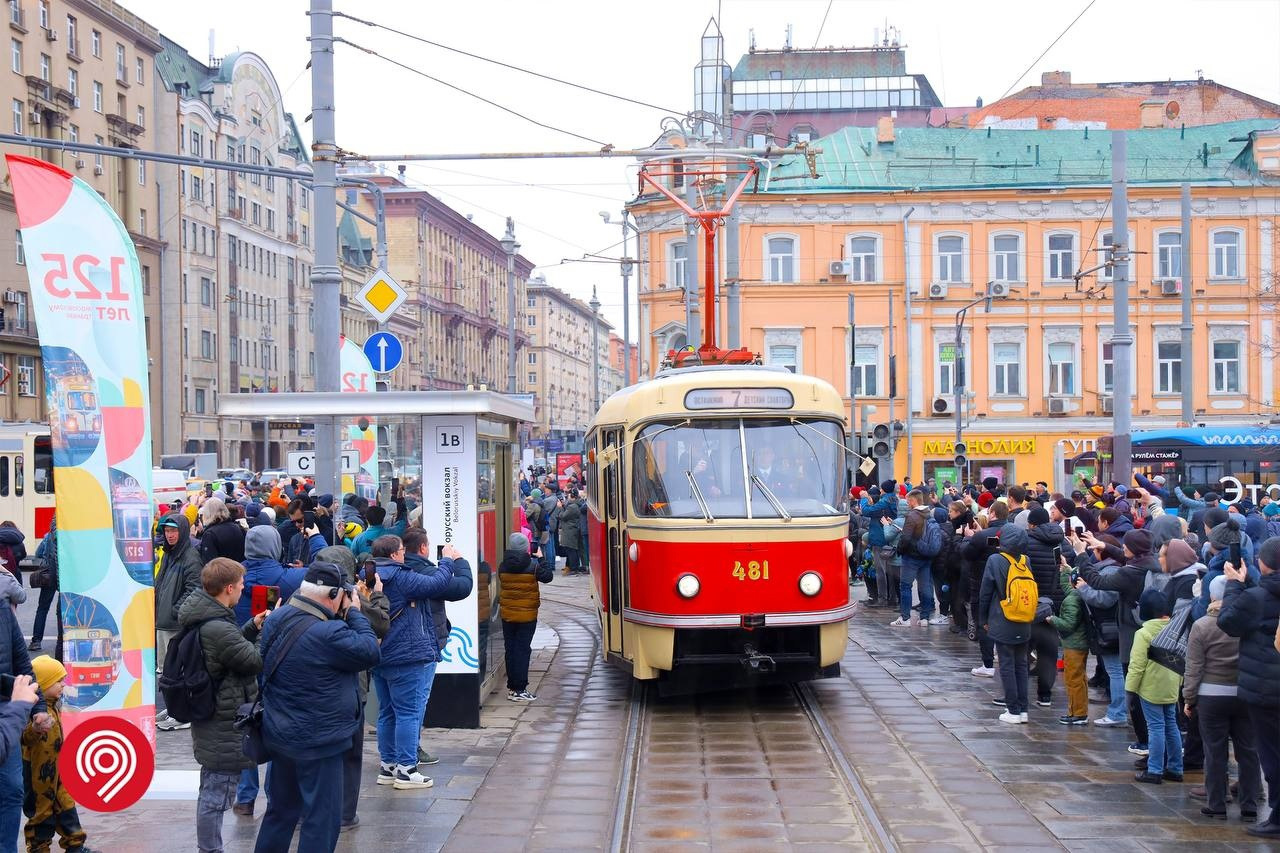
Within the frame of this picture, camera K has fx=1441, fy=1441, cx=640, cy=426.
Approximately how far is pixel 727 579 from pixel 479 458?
2.39 metres

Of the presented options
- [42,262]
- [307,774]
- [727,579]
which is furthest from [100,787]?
[727,579]

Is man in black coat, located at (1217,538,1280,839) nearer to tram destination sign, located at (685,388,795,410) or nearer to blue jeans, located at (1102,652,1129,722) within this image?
blue jeans, located at (1102,652,1129,722)

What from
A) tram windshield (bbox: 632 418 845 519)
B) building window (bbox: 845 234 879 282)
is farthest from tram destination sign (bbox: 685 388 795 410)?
building window (bbox: 845 234 879 282)

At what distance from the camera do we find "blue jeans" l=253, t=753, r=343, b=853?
6.88 metres

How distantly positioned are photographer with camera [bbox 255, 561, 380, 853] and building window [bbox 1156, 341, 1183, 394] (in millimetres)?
44893

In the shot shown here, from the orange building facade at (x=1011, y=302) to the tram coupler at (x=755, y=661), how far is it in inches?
1382

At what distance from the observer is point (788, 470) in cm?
1290

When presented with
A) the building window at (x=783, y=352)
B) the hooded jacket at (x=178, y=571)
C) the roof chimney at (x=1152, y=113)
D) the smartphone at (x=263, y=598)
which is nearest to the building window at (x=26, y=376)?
the building window at (x=783, y=352)

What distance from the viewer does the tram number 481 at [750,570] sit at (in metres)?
12.4

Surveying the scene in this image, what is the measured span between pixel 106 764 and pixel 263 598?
7.46ft

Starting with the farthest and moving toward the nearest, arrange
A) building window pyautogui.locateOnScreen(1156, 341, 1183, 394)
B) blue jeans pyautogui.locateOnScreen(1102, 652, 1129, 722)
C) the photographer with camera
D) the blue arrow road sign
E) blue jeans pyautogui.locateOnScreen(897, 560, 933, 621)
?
building window pyautogui.locateOnScreen(1156, 341, 1183, 394)
blue jeans pyautogui.locateOnScreen(897, 560, 933, 621)
the blue arrow road sign
blue jeans pyautogui.locateOnScreen(1102, 652, 1129, 722)
the photographer with camera

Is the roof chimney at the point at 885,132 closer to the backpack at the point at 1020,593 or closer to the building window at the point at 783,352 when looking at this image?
the building window at the point at 783,352

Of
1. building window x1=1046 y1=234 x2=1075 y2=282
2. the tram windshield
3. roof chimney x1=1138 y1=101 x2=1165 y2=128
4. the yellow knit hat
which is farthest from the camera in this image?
roof chimney x1=1138 y1=101 x2=1165 y2=128

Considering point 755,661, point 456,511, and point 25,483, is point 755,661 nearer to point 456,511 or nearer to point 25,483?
point 456,511
